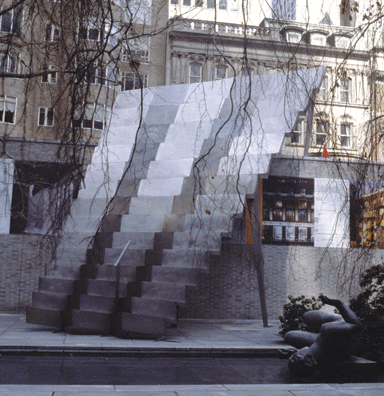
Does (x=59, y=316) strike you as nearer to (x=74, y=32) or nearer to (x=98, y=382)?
(x=98, y=382)

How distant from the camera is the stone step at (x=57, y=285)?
1376 cm

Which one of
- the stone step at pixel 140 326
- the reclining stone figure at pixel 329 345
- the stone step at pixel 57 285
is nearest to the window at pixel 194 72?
the stone step at pixel 57 285

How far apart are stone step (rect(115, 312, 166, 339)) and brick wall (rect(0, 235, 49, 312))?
19.7ft

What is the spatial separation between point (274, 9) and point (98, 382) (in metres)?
5.57

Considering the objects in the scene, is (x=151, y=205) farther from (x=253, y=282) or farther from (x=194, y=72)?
(x=194, y=72)

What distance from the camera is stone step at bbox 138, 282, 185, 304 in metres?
12.7

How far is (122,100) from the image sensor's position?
18.8 metres

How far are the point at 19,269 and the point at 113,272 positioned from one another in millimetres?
5552

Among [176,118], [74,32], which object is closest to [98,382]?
[74,32]

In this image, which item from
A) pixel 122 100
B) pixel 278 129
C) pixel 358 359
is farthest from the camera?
pixel 122 100

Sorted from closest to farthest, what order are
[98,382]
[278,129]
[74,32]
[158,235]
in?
[74,32]
[98,382]
[158,235]
[278,129]

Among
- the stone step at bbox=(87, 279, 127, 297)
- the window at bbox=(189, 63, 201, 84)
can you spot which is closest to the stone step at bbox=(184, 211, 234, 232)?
the stone step at bbox=(87, 279, 127, 297)

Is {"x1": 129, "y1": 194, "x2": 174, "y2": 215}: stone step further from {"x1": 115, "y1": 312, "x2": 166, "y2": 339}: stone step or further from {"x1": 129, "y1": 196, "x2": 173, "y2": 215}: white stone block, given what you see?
{"x1": 115, "y1": 312, "x2": 166, "y2": 339}: stone step

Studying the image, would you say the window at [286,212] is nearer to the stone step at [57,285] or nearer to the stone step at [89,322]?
the stone step at [57,285]
